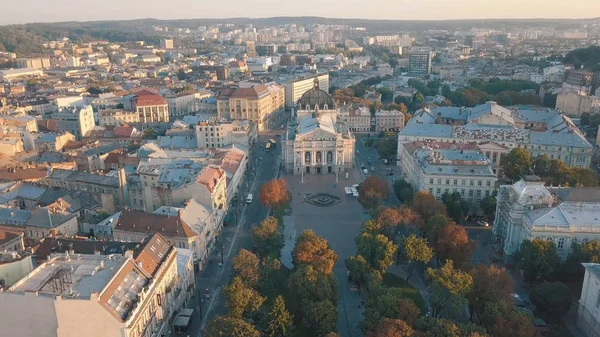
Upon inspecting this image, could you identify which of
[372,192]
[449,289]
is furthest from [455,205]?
[449,289]

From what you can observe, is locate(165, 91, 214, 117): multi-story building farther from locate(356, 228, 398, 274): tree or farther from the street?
locate(356, 228, 398, 274): tree

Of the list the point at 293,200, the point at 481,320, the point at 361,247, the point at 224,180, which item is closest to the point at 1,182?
the point at 224,180

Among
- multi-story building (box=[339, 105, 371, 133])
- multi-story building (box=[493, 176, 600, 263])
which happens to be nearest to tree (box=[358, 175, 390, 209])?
multi-story building (box=[493, 176, 600, 263])

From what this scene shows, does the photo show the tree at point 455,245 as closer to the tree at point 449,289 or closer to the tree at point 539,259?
the tree at point 539,259

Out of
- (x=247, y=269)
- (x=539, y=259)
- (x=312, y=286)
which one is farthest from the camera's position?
(x=539, y=259)

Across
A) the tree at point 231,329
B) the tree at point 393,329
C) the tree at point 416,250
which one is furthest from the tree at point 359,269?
the tree at point 231,329

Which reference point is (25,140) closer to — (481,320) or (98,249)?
(98,249)

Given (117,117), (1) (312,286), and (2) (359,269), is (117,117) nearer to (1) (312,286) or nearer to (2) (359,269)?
(2) (359,269)
